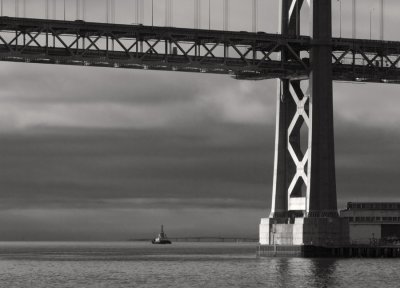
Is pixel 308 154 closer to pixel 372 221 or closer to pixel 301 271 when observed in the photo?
pixel 301 271

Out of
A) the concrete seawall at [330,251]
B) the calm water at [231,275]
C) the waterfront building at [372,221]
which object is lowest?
the calm water at [231,275]

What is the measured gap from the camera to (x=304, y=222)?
123 m

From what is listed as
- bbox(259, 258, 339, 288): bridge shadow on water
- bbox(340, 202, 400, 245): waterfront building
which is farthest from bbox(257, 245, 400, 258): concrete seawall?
A: bbox(340, 202, 400, 245): waterfront building

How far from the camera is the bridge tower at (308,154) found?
121m

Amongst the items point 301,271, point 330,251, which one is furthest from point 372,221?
point 301,271

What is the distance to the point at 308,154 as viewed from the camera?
122250 mm

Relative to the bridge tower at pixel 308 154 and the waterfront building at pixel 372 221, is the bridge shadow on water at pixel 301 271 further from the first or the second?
the waterfront building at pixel 372 221

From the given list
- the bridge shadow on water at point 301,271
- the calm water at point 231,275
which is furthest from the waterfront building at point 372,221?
the bridge shadow on water at point 301,271

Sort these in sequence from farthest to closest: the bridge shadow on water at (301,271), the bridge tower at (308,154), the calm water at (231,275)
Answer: the bridge tower at (308,154) < the calm water at (231,275) < the bridge shadow on water at (301,271)

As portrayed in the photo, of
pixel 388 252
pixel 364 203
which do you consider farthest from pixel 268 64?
pixel 364 203

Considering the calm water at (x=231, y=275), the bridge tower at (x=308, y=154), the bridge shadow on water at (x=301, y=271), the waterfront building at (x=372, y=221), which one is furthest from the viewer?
the waterfront building at (x=372, y=221)

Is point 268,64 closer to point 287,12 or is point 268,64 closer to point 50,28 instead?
point 287,12

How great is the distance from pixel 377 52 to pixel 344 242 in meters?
18.2

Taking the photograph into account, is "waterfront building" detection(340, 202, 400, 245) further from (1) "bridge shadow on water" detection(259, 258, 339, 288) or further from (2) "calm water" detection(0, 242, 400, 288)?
(1) "bridge shadow on water" detection(259, 258, 339, 288)
